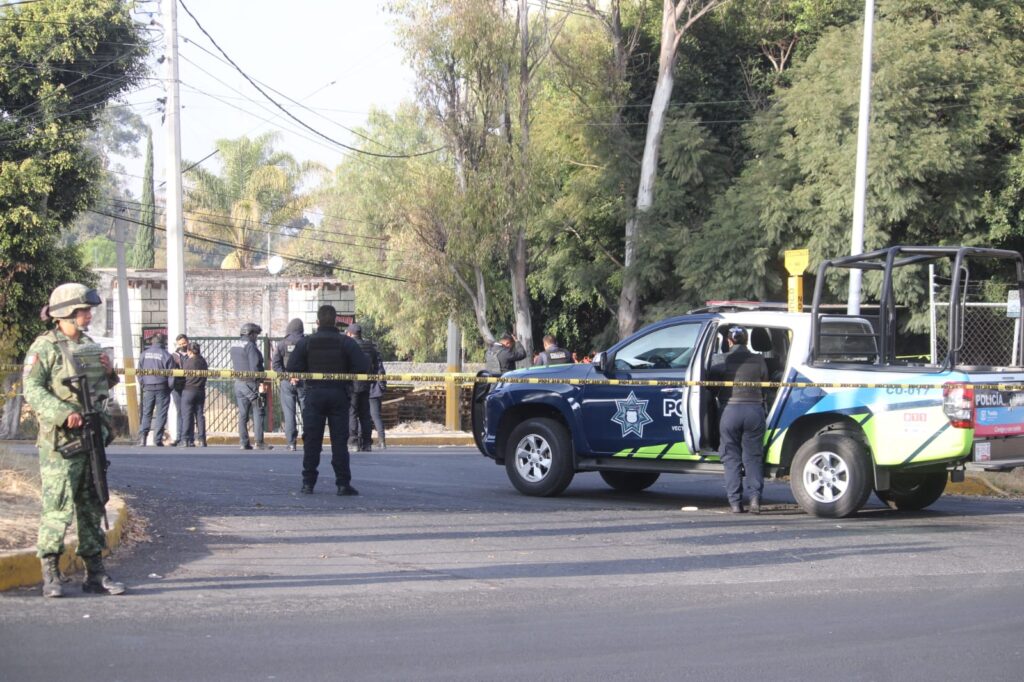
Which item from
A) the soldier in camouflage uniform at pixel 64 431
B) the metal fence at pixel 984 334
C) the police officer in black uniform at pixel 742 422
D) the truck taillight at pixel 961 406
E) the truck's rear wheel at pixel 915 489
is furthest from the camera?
the metal fence at pixel 984 334

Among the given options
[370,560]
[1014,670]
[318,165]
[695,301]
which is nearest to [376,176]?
[318,165]

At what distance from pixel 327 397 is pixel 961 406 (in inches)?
231

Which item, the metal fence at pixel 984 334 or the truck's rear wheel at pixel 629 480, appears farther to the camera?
the metal fence at pixel 984 334

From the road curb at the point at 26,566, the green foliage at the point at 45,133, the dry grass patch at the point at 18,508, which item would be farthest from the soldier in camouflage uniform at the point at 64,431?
the green foliage at the point at 45,133

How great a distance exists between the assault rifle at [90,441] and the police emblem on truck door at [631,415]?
6.01 meters

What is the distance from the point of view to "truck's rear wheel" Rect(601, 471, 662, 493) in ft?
44.5

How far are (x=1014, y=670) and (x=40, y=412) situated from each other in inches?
214

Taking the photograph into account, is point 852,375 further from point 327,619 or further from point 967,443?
point 327,619

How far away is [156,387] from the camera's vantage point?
63.8 feet

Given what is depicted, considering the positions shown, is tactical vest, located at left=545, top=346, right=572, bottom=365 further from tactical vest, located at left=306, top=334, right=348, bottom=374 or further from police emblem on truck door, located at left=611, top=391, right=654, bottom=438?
tactical vest, located at left=306, top=334, right=348, bottom=374

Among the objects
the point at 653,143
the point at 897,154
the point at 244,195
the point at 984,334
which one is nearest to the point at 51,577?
the point at 984,334

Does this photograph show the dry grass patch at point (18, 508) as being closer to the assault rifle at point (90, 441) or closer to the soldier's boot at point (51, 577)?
the soldier's boot at point (51, 577)

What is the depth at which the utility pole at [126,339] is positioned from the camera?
79.8 feet

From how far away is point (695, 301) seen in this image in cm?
3100
